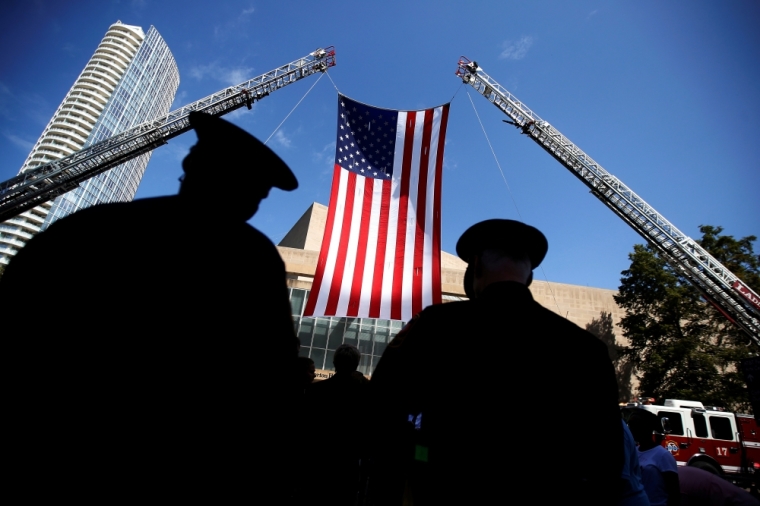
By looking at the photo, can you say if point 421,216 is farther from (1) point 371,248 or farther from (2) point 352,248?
(2) point 352,248

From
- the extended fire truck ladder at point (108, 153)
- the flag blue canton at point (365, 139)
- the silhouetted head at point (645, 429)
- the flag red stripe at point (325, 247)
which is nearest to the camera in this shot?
the silhouetted head at point (645, 429)

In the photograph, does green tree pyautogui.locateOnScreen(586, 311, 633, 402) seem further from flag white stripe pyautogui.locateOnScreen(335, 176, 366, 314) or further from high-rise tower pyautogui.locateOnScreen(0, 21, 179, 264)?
high-rise tower pyautogui.locateOnScreen(0, 21, 179, 264)

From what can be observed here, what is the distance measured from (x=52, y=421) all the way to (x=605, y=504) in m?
1.65

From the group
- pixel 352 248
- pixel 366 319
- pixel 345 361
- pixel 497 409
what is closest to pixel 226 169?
pixel 497 409

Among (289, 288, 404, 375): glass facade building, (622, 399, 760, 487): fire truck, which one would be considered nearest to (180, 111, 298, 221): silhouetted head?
(622, 399, 760, 487): fire truck

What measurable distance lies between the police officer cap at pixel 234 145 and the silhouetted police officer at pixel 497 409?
82 cm

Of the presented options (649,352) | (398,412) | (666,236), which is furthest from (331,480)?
(649,352)

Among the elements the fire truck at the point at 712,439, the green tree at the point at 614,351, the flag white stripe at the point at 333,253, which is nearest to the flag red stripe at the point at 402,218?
the flag white stripe at the point at 333,253

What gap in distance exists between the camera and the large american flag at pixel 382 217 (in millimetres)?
5578

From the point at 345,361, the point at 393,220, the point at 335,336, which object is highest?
the point at 393,220

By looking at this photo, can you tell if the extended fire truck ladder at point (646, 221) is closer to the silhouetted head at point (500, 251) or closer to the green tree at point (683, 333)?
the green tree at point (683, 333)

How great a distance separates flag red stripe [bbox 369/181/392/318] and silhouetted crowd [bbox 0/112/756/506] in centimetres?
399

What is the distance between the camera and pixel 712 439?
1080cm

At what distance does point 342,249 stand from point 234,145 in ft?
15.3
